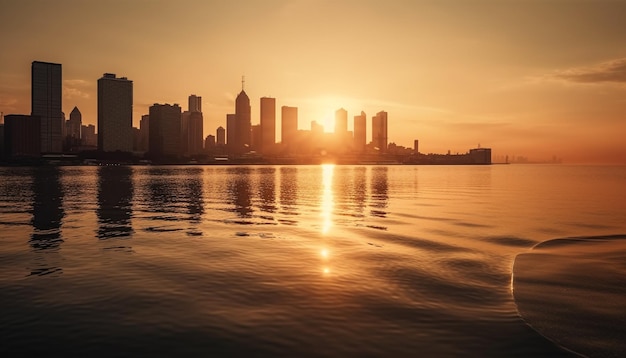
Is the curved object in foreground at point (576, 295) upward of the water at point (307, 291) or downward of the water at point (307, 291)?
upward

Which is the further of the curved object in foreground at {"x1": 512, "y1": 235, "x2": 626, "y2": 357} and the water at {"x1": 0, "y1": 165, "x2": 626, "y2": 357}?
the curved object in foreground at {"x1": 512, "y1": 235, "x2": 626, "y2": 357}

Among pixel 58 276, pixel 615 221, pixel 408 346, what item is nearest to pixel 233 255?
pixel 58 276

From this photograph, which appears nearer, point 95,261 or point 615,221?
point 95,261

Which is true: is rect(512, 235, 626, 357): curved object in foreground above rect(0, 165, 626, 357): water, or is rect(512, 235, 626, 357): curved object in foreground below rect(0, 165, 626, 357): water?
above

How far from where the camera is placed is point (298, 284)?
19.6 m

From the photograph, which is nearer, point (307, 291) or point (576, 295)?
point (576, 295)

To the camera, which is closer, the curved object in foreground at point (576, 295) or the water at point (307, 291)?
the water at point (307, 291)

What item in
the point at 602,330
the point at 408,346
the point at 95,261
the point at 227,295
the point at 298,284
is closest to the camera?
the point at 408,346

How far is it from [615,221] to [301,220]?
33.1 metres

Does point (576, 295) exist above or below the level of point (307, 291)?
above

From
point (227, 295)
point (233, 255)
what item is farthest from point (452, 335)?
point (233, 255)

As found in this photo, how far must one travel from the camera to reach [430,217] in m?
45.3

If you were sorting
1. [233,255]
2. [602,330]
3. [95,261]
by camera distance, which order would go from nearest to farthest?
1. [602,330]
2. [95,261]
3. [233,255]

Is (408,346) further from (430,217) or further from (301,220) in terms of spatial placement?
(430,217)
